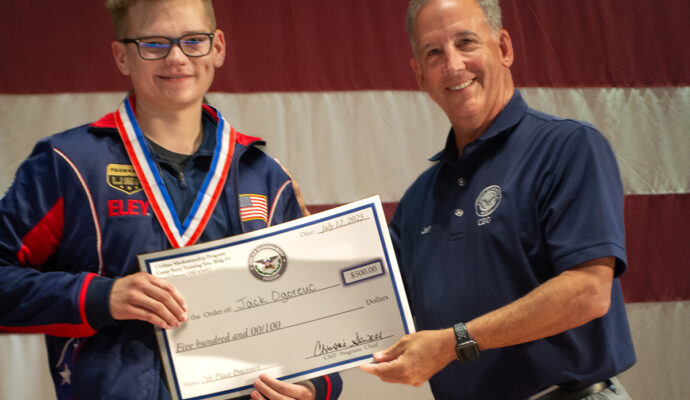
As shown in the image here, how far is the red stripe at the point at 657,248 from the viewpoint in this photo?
107 inches

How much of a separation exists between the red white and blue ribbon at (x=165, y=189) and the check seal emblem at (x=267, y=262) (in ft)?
0.43

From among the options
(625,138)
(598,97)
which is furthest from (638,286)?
(598,97)

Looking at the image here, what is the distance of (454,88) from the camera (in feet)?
5.46

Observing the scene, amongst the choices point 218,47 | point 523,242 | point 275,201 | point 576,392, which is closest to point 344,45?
point 218,47

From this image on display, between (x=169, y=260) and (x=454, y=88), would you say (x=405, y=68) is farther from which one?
(x=169, y=260)

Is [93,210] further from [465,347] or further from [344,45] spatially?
[344,45]

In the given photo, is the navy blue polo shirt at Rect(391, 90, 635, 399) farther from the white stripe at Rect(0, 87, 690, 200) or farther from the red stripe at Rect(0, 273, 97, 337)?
the white stripe at Rect(0, 87, 690, 200)

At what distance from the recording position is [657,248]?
9.04 feet

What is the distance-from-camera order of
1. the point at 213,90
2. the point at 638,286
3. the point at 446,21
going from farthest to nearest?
the point at 638,286 → the point at 213,90 → the point at 446,21

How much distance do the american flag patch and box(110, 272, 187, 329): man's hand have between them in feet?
0.73

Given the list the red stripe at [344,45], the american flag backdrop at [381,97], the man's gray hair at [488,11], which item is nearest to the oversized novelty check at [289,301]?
the man's gray hair at [488,11]

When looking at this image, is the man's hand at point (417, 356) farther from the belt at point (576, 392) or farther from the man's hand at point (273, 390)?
the belt at point (576, 392)

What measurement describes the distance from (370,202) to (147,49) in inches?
23.1

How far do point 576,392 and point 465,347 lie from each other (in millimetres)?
304
